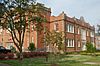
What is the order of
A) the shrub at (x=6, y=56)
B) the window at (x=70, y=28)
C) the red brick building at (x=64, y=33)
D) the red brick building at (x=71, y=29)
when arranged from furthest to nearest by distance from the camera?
the window at (x=70, y=28)
the red brick building at (x=71, y=29)
the red brick building at (x=64, y=33)
the shrub at (x=6, y=56)

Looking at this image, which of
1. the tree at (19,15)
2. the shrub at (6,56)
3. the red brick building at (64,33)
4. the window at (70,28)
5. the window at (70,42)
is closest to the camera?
the tree at (19,15)

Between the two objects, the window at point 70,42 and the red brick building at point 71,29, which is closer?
the red brick building at point 71,29

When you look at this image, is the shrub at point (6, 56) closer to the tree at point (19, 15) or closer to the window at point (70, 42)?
the tree at point (19, 15)

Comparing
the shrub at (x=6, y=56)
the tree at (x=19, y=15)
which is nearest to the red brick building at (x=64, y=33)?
the shrub at (x=6, y=56)

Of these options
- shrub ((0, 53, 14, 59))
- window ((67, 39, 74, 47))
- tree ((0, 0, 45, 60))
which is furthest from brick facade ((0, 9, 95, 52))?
tree ((0, 0, 45, 60))

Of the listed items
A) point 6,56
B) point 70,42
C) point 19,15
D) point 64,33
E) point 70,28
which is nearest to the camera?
point 19,15

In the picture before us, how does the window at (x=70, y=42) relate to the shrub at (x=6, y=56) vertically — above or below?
above

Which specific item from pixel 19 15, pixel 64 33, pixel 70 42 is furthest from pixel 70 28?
pixel 19 15

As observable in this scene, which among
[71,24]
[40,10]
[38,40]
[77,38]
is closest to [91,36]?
[77,38]

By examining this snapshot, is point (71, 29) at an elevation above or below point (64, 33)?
above

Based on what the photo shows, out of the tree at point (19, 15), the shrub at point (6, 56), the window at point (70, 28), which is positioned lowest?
the shrub at point (6, 56)

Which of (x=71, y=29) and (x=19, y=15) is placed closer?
(x=19, y=15)

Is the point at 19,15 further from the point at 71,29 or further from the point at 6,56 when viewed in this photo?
the point at 71,29

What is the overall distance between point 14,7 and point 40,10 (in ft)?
7.10
